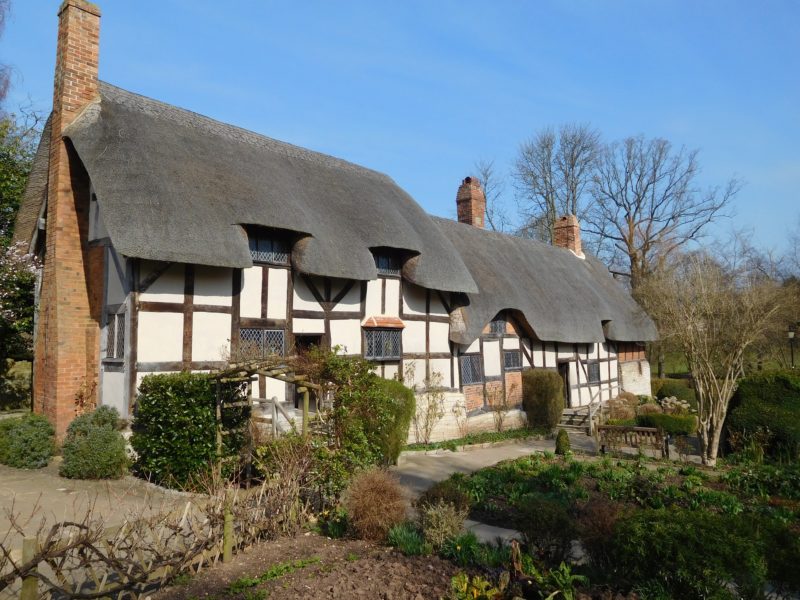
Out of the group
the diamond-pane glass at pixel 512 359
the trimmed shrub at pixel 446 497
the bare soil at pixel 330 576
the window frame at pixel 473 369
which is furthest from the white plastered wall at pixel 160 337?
the diamond-pane glass at pixel 512 359

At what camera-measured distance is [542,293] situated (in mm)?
20578

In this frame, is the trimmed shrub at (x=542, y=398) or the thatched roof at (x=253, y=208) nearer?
the thatched roof at (x=253, y=208)

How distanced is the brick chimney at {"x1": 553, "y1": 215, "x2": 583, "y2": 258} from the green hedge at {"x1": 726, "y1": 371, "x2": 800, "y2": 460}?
15.5 metres

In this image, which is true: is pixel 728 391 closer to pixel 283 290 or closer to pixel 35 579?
pixel 283 290

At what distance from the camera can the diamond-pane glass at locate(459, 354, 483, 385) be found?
1736 cm

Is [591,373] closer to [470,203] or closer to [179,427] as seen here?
[470,203]

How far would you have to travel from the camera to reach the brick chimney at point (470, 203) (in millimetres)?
23609

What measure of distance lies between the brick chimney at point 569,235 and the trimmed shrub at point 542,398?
1037 centimetres

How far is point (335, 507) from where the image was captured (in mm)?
7383

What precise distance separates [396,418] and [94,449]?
208 inches

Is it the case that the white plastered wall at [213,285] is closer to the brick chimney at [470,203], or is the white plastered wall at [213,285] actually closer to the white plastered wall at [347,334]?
the white plastered wall at [347,334]

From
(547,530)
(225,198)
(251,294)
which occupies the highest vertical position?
(225,198)

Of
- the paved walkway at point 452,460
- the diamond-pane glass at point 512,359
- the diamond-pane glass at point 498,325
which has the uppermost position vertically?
the diamond-pane glass at point 498,325

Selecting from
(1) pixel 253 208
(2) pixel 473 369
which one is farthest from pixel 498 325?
(1) pixel 253 208
